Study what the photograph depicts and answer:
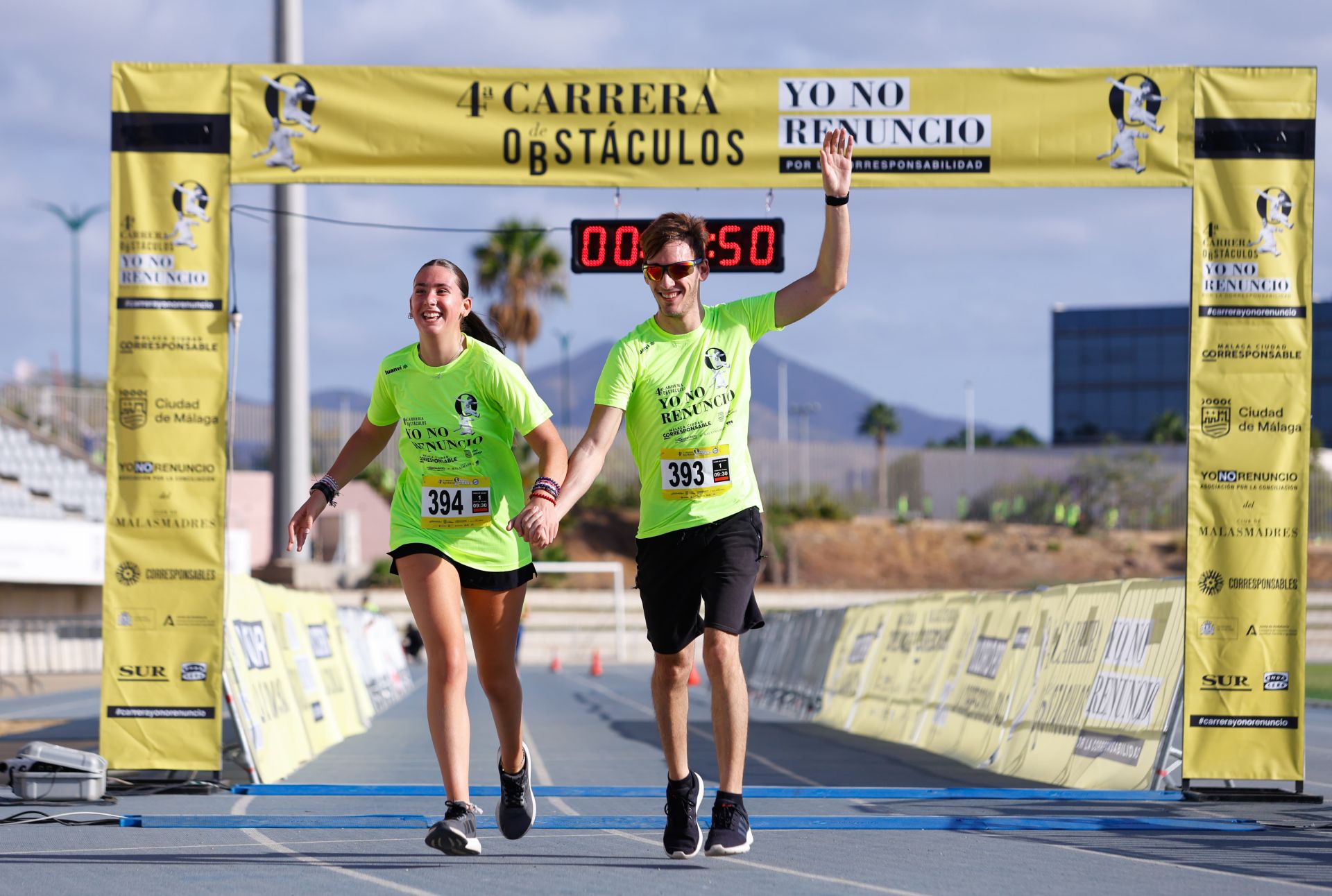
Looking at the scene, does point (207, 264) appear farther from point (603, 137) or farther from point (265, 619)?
point (265, 619)

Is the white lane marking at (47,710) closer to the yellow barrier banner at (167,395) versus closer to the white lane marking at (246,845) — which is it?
the yellow barrier banner at (167,395)

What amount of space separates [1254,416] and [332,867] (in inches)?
227

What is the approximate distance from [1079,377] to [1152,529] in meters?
30.7

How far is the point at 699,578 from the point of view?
6223 millimetres

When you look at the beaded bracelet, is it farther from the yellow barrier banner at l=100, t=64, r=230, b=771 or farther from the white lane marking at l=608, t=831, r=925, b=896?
the yellow barrier banner at l=100, t=64, r=230, b=771

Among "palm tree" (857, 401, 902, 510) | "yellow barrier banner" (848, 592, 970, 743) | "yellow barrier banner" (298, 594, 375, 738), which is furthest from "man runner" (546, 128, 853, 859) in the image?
"palm tree" (857, 401, 902, 510)

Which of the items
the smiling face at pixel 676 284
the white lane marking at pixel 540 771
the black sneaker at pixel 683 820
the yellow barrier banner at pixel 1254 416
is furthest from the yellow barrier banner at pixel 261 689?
the yellow barrier banner at pixel 1254 416

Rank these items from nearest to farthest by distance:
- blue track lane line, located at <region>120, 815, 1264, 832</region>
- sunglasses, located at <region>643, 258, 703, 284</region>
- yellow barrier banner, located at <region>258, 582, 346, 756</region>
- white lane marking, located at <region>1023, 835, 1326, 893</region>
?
white lane marking, located at <region>1023, 835, 1326, 893</region>, sunglasses, located at <region>643, 258, 703, 284</region>, blue track lane line, located at <region>120, 815, 1264, 832</region>, yellow barrier banner, located at <region>258, 582, 346, 756</region>

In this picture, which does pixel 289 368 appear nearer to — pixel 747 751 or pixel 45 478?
pixel 45 478

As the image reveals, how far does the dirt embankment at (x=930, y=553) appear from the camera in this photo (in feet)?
220

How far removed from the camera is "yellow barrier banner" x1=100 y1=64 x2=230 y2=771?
9.58 m

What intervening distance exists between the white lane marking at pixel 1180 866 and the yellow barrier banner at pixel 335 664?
363 inches

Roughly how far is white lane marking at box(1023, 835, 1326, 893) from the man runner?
154cm

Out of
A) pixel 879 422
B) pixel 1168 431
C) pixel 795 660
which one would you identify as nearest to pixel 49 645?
pixel 795 660
